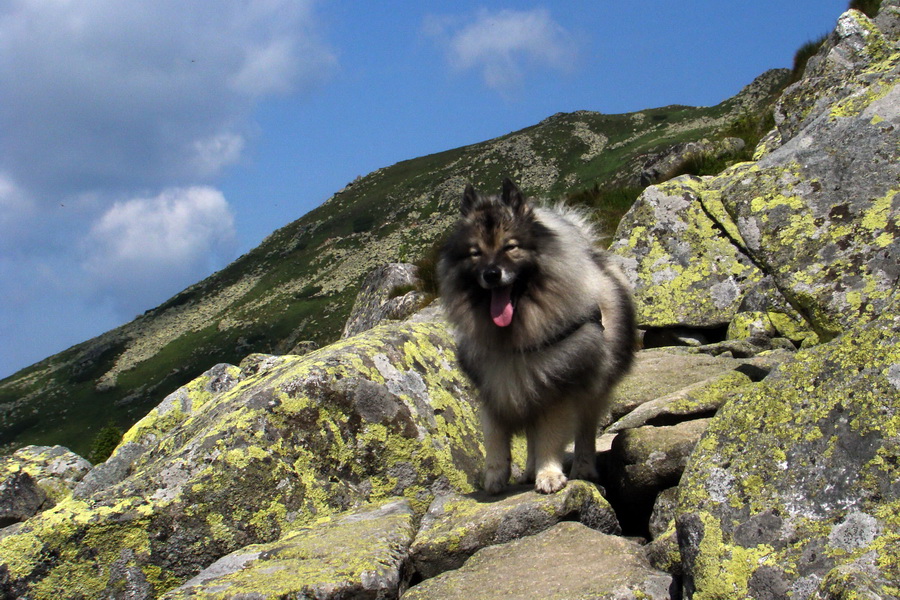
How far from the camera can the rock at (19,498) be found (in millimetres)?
9719

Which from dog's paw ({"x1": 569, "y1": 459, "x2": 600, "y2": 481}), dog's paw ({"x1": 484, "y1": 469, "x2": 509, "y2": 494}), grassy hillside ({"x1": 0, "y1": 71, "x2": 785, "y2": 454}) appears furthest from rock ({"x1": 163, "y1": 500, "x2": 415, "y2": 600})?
grassy hillside ({"x1": 0, "y1": 71, "x2": 785, "y2": 454})

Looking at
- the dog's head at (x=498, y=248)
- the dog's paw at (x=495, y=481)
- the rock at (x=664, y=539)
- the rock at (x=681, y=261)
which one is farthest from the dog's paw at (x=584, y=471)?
the rock at (x=681, y=261)

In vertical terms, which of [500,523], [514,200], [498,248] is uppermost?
[514,200]

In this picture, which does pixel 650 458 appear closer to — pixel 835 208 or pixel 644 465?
pixel 644 465

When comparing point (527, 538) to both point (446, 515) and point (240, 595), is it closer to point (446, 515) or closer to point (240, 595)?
point (446, 515)

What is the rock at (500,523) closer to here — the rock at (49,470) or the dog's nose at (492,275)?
the dog's nose at (492,275)

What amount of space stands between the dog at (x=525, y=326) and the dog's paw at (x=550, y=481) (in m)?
0.06

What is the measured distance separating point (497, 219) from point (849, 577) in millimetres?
3659

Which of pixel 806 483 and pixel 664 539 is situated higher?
pixel 806 483

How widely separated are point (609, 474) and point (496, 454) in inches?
39.2

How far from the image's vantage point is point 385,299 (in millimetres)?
18688

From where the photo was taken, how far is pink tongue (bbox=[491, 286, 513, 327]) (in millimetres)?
5688

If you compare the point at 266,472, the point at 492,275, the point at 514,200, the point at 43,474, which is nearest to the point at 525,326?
the point at 492,275

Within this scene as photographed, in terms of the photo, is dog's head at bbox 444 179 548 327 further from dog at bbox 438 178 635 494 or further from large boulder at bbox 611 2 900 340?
large boulder at bbox 611 2 900 340
